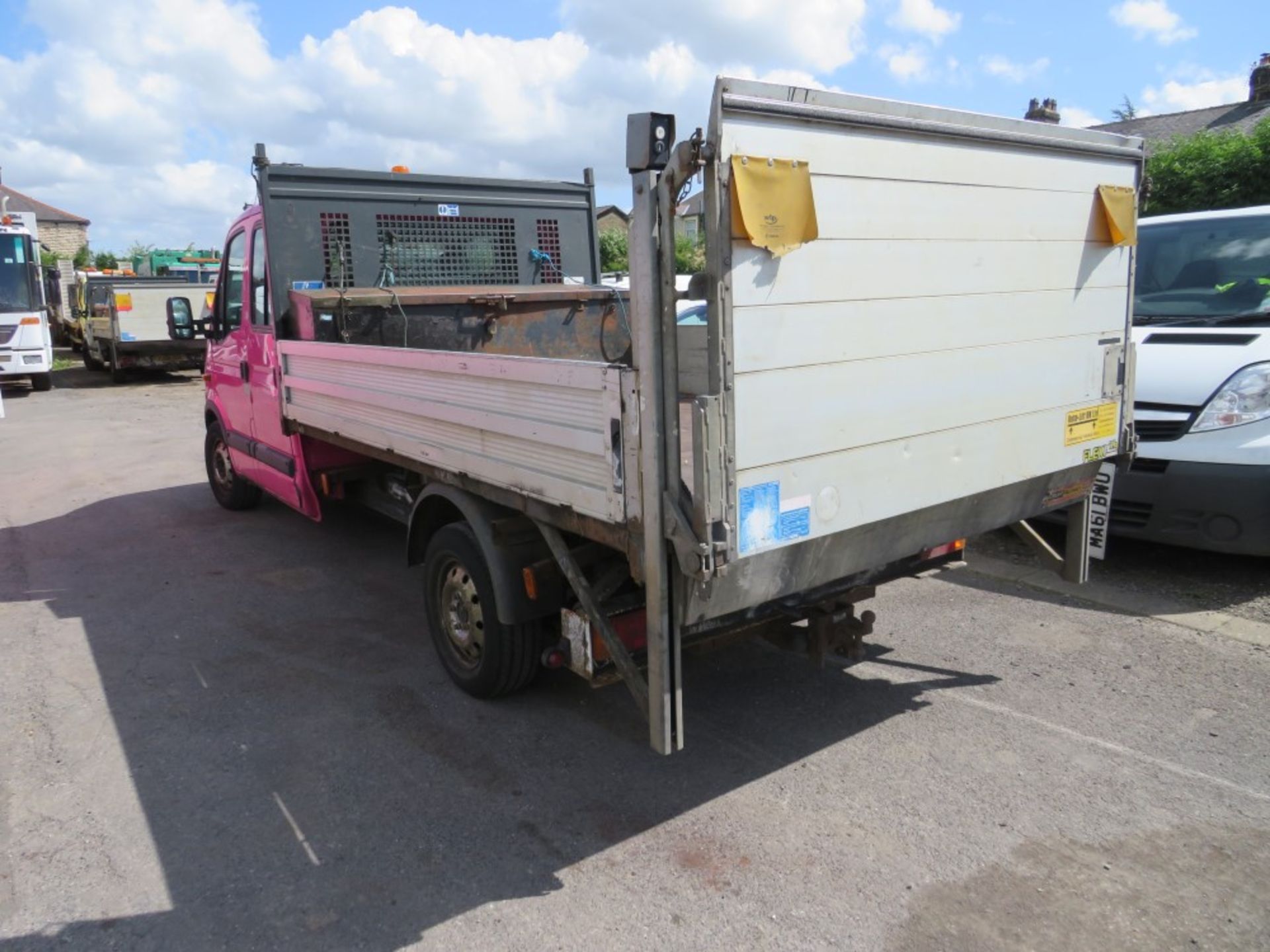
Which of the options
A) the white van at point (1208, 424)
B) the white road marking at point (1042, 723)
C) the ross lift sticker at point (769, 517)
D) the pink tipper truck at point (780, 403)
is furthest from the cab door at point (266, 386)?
the white van at point (1208, 424)

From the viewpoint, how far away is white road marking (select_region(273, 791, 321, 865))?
3.17 m

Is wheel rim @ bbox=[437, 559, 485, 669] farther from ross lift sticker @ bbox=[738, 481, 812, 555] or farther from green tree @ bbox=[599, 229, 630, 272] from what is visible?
green tree @ bbox=[599, 229, 630, 272]

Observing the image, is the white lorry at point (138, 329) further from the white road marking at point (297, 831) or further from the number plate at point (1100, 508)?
the number plate at point (1100, 508)

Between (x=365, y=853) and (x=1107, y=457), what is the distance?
3394mm

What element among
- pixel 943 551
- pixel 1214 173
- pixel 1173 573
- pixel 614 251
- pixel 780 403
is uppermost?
pixel 614 251

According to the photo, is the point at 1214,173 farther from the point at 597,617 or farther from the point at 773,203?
the point at 597,617

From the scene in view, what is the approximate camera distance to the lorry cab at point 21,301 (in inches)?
634

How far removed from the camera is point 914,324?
317 centimetres

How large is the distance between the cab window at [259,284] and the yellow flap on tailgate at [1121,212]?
4858mm

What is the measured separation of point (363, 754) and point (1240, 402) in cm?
485

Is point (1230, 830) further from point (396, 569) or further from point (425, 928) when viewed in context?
point (396, 569)

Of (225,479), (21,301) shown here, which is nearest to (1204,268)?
(225,479)

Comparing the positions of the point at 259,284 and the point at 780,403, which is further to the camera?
the point at 259,284

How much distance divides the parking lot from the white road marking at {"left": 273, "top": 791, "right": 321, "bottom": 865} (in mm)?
22
